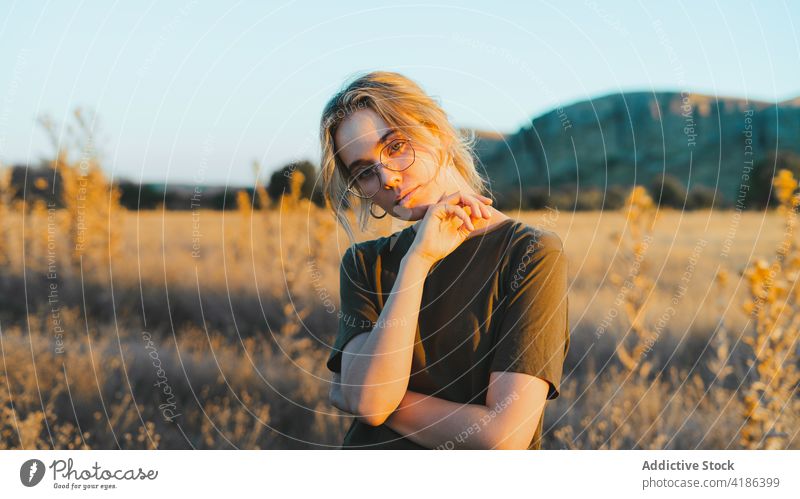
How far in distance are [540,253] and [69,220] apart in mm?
7278

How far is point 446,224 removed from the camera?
180cm

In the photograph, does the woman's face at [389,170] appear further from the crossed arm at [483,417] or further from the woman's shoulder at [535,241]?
the crossed arm at [483,417]

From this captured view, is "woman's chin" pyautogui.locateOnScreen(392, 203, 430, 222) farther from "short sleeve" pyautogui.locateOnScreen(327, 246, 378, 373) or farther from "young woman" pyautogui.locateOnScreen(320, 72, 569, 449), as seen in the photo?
"short sleeve" pyautogui.locateOnScreen(327, 246, 378, 373)

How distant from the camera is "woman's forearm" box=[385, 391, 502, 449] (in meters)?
1.69

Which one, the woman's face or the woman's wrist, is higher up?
the woman's face

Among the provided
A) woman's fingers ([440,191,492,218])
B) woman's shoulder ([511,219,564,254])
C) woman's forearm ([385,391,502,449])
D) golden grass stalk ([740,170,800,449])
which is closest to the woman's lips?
woman's fingers ([440,191,492,218])

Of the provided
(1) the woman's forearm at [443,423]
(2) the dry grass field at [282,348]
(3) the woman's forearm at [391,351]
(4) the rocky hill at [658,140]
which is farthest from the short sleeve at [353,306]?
(4) the rocky hill at [658,140]

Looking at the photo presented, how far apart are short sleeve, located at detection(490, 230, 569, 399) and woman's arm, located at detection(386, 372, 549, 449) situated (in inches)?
1.3

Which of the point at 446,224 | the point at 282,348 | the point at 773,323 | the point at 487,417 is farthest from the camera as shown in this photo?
the point at 282,348

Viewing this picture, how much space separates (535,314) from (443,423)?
0.34 m

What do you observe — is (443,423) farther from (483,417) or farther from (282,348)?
(282,348)

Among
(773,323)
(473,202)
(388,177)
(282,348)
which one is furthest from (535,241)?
(282,348)
